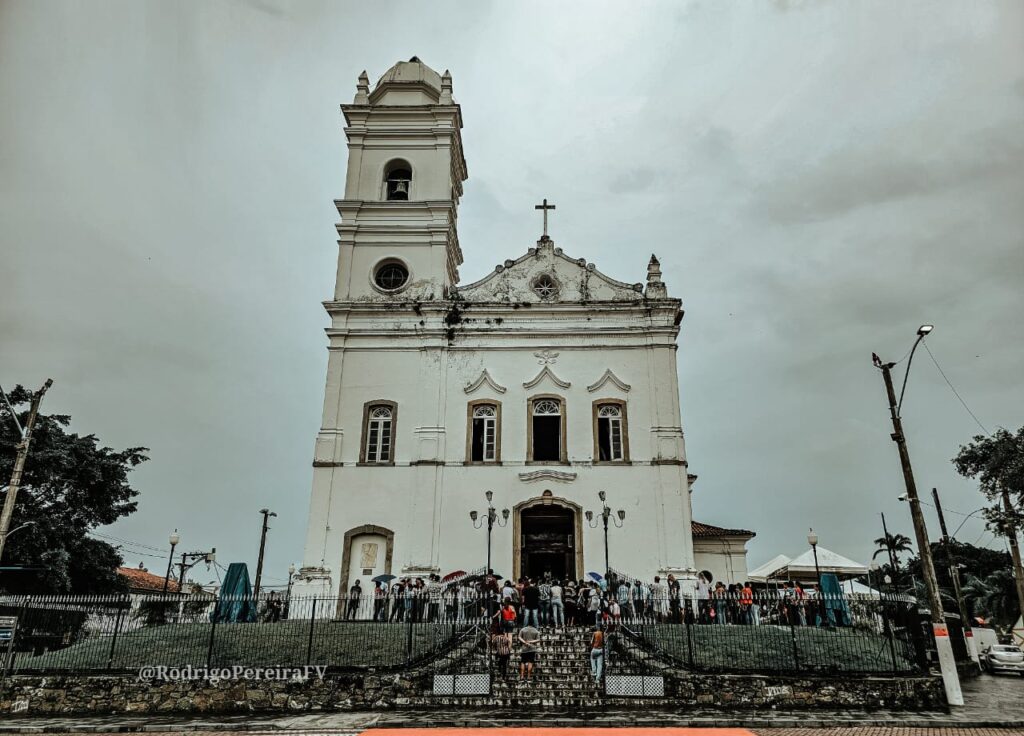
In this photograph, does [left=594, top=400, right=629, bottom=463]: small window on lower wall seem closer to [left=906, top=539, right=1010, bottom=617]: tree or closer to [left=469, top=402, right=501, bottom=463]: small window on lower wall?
[left=469, top=402, right=501, bottom=463]: small window on lower wall

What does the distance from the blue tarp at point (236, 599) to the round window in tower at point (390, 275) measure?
10.8 m

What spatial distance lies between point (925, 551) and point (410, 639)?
9.79 metres

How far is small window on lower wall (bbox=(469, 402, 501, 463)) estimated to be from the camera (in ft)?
77.6

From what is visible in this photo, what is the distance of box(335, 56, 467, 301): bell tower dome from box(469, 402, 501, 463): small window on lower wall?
14.0 feet

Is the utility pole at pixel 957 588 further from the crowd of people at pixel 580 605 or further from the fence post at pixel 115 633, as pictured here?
the fence post at pixel 115 633

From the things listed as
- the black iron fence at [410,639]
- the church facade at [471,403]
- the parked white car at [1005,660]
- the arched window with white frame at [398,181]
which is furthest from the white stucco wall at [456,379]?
the parked white car at [1005,660]

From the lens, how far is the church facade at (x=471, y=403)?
73.3 ft

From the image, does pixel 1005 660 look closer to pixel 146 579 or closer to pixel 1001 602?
pixel 1001 602

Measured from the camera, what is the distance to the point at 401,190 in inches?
1083

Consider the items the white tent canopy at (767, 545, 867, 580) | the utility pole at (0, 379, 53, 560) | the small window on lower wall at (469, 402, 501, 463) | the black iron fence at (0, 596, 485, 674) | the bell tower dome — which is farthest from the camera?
the white tent canopy at (767, 545, 867, 580)

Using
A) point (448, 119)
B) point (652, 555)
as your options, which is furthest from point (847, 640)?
point (448, 119)

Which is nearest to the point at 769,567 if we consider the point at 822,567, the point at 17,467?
the point at 822,567

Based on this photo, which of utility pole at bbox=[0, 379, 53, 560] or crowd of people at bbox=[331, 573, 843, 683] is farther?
utility pole at bbox=[0, 379, 53, 560]

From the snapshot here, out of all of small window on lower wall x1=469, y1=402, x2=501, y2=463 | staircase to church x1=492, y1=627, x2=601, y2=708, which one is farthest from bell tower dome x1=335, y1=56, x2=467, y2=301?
staircase to church x1=492, y1=627, x2=601, y2=708
